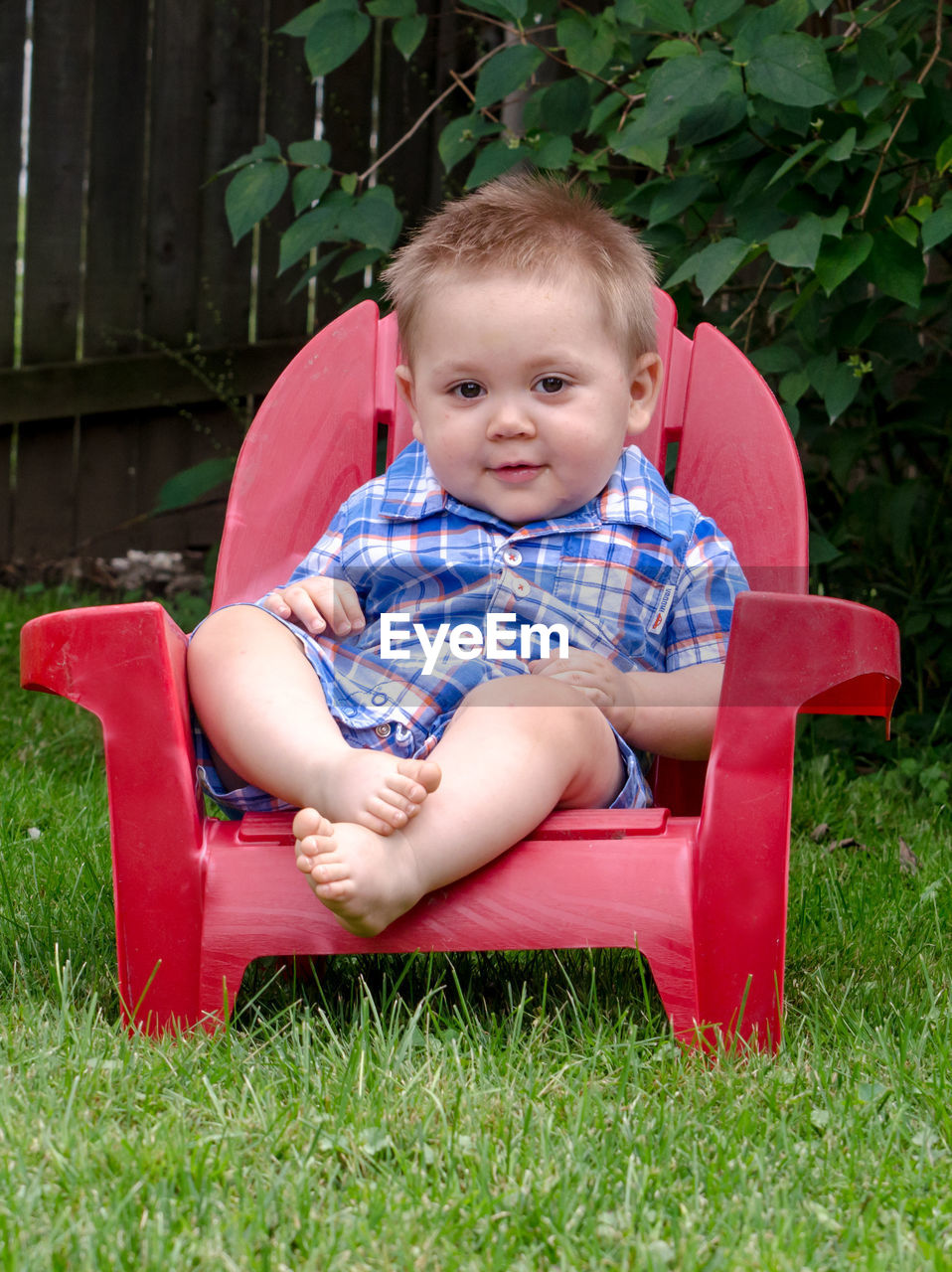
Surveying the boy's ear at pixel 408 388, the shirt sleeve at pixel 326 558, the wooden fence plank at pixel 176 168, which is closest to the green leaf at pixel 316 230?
the boy's ear at pixel 408 388

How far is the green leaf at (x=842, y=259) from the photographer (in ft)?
6.76

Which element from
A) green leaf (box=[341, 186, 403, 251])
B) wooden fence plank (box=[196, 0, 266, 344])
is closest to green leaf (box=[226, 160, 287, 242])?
green leaf (box=[341, 186, 403, 251])

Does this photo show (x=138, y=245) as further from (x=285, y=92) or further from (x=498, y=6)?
(x=498, y=6)

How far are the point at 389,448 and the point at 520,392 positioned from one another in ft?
1.40

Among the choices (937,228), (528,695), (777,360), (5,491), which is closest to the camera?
(528,695)

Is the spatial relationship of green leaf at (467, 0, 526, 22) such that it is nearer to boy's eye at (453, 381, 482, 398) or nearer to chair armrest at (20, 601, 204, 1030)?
boy's eye at (453, 381, 482, 398)

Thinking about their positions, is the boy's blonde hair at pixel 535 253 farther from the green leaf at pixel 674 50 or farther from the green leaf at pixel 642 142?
the green leaf at pixel 674 50

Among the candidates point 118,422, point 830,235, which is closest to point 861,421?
point 830,235

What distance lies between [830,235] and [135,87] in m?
2.82

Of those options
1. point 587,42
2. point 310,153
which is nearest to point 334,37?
point 310,153

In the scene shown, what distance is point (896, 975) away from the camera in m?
1.72

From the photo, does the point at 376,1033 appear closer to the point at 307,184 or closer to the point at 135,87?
the point at 307,184

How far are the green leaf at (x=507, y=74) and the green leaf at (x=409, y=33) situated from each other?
0.14 m

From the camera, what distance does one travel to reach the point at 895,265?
212cm
